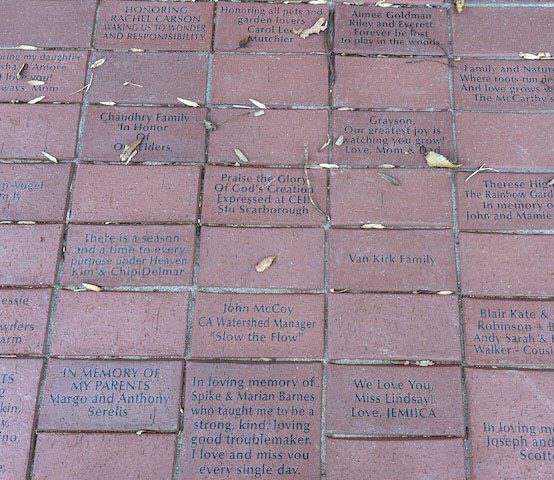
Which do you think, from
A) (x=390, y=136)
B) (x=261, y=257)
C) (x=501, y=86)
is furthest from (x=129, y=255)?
(x=501, y=86)

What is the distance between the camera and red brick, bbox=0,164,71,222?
211 centimetres

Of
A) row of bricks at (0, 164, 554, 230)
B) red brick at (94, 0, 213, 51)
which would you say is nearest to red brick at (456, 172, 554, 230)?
row of bricks at (0, 164, 554, 230)

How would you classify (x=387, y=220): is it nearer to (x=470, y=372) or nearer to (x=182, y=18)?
(x=470, y=372)

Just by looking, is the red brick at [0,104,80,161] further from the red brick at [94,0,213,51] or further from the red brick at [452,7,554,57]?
the red brick at [452,7,554,57]

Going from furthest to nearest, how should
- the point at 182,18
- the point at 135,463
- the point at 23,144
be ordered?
the point at 182,18, the point at 23,144, the point at 135,463

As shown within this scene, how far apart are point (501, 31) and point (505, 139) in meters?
0.57

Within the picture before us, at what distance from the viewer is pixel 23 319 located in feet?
6.53

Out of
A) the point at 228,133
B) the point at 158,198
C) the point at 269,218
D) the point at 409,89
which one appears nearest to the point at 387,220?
the point at 269,218

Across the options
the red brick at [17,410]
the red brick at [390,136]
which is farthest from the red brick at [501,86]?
the red brick at [17,410]

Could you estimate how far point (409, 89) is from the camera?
7.45 ft

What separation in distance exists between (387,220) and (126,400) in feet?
4.18

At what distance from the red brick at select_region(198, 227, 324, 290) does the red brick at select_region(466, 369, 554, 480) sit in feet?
2.50

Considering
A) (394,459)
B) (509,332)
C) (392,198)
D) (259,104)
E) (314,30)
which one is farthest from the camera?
(314,30)

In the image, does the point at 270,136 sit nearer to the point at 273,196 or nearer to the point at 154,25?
the point at 273,196
